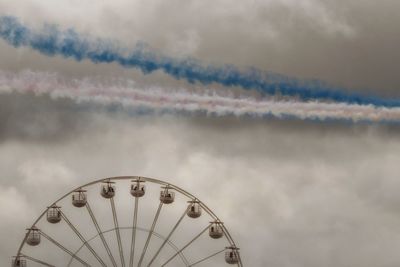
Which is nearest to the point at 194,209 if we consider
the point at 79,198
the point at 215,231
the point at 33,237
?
the point at 215,231

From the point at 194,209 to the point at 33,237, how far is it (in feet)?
44.6

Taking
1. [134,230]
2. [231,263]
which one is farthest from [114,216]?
[231,263]

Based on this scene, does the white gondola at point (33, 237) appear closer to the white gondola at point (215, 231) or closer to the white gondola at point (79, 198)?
the white gondola at point (79, 198)

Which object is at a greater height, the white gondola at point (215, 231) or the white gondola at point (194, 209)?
the white gondola at point (194, 209)

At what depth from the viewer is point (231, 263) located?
128750mm

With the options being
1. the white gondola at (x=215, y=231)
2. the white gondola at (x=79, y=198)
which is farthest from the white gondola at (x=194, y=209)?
the white gondola at (x=79, y=198)

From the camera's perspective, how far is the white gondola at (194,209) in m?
130

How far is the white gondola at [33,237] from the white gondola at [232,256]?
52.0ft

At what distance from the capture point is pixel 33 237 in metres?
131

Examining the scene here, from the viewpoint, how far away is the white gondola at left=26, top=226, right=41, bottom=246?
131000mm

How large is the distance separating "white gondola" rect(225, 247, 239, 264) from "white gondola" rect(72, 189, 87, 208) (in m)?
12.8

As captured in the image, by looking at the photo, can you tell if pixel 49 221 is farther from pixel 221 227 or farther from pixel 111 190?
pixel 221 227

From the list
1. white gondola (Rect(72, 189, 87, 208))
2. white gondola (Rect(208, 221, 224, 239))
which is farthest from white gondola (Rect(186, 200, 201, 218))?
white gondola (Rect(72, 189, 87, 208))

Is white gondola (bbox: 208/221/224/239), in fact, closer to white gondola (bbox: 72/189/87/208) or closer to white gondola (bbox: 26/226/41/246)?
white gondola (bbox: 72/189/87/208)
